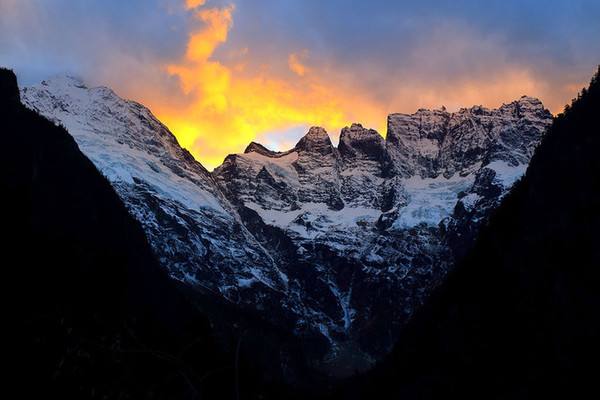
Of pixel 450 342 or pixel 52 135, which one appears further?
pixel 52 135

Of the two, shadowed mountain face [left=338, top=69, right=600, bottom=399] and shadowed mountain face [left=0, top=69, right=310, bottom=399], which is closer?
shadowed mountain face [left=0, top=69, right=310, bottom=399]

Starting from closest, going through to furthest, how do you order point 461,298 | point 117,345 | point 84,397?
point 117,345 < point 84,397 < point 461,298

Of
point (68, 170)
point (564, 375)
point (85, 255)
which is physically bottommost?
point (564, 375)

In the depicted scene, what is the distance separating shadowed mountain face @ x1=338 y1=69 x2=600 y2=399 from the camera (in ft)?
299

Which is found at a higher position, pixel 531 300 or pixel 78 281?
pixel 531 300

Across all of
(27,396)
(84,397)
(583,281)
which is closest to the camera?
(84,397)

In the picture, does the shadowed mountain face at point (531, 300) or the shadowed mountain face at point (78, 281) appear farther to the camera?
the shadowed mountain face at point (531, 300)

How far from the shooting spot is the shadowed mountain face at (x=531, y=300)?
299 ft

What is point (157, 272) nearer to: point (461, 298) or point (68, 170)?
point (68, 170)

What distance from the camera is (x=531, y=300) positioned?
357ft

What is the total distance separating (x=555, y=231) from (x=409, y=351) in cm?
4963

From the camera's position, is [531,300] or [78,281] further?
[531,300]

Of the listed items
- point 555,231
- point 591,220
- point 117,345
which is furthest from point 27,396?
point 555,231

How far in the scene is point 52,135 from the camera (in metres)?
148
